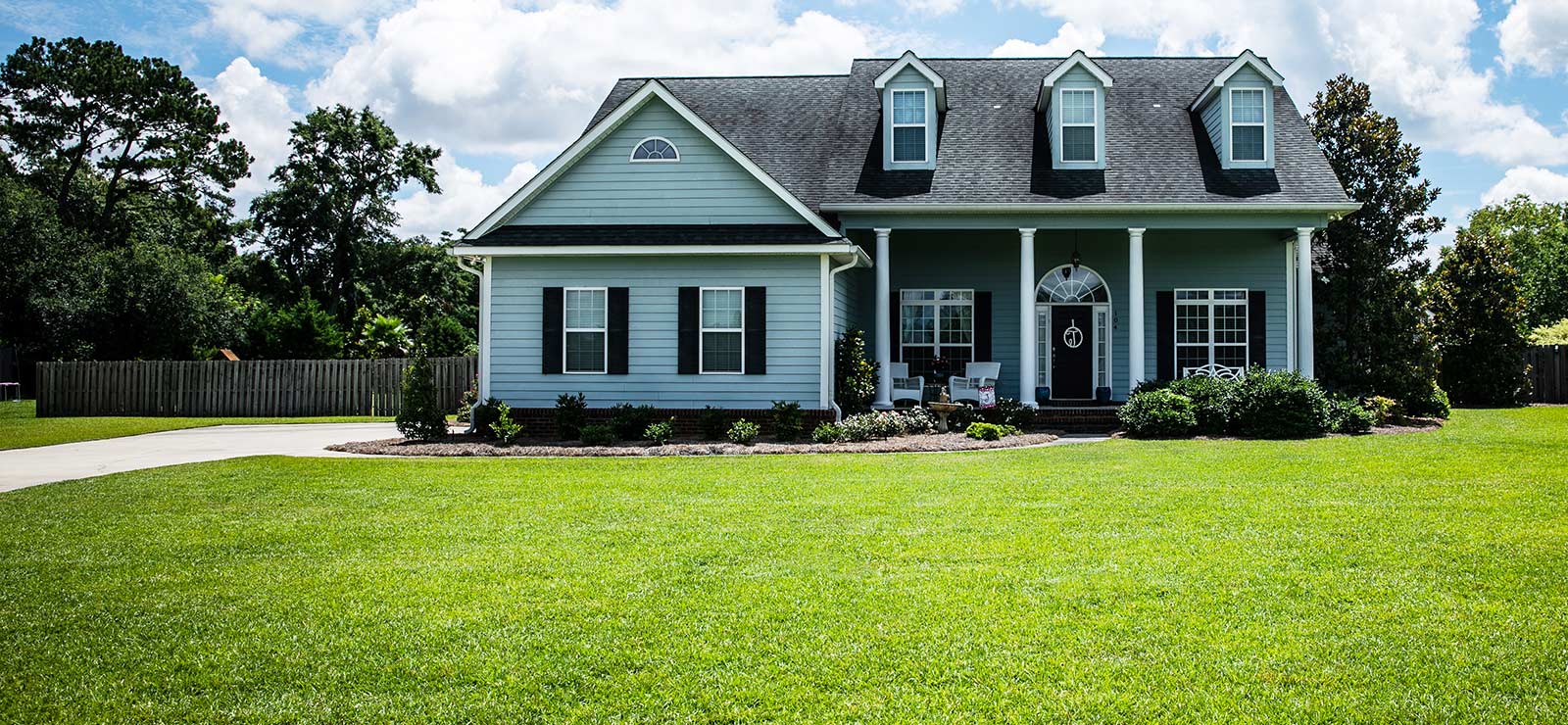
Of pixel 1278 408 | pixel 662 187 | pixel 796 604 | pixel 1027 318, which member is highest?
pixel 662 187

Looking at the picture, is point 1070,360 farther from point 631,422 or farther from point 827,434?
point 631,422

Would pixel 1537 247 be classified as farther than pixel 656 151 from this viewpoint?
Yes

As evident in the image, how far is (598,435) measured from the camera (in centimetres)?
1614

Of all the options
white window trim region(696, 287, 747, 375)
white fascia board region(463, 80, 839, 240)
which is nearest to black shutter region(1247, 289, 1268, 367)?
white fascia board region(463, 80, 839, 240)

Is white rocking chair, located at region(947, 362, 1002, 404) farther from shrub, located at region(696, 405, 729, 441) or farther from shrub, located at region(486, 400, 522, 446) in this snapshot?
shrub, located at region(486, 400, 522, 446)

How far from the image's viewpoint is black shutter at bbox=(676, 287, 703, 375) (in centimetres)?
1736

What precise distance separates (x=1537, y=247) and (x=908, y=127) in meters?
45.9

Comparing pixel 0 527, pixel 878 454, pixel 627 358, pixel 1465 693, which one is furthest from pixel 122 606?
pixel 627 358

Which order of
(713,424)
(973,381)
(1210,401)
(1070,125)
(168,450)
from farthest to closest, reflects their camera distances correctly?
(1070,125) < (973,381) < (1210,401) < (713,424) < (168,450)

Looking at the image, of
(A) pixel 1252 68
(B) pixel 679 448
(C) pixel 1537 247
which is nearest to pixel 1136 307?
(A) pixel 1252 68

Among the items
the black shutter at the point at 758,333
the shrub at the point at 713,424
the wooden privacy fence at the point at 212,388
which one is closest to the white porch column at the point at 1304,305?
the black shutter at the point at 758,333

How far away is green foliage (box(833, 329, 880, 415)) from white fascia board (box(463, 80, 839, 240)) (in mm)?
1926

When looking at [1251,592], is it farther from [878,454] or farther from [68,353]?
[68,353]

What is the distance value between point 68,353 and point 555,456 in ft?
75.1
